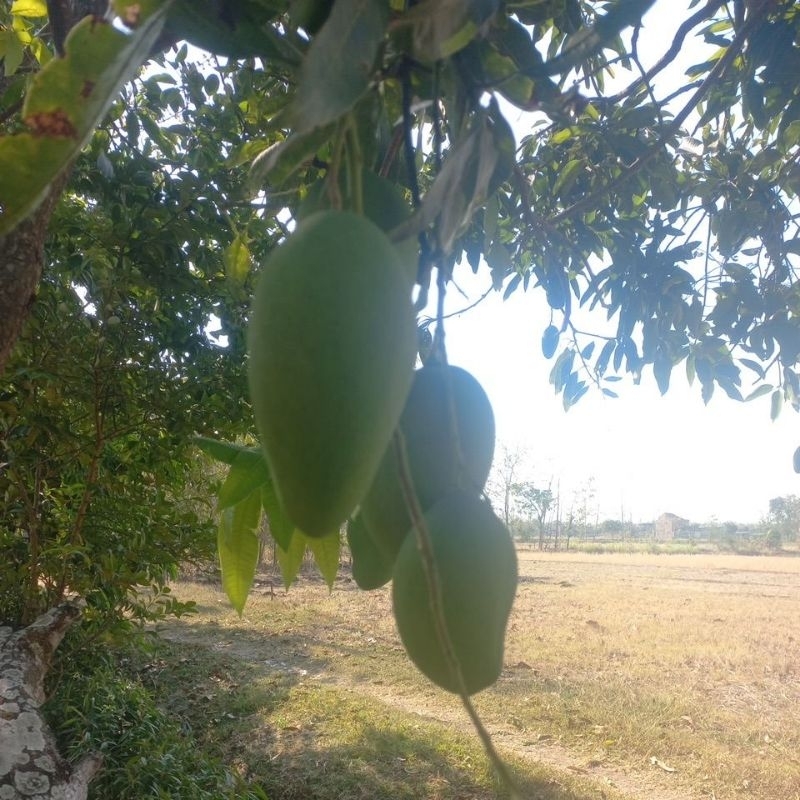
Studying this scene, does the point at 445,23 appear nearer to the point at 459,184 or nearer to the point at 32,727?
the point at 459,184

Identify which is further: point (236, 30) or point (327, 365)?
point (236, 30)

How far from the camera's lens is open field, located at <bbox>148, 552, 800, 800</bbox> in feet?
15.6

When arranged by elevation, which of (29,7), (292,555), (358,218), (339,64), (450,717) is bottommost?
(450,717)

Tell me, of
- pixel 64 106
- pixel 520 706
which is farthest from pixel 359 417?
pixel 520 706

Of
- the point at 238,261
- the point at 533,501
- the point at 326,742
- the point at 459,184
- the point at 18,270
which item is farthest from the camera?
the point at 533,501

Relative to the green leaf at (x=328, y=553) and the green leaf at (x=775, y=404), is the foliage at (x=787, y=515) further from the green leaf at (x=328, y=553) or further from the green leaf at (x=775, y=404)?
the green leaf at (x=328, y=553)

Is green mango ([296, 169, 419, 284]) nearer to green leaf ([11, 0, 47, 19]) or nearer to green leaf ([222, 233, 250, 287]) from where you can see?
green leaf ([222, 233, 250, 287])

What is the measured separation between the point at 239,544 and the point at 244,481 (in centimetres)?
8

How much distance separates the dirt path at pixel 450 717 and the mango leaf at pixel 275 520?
15.4ft

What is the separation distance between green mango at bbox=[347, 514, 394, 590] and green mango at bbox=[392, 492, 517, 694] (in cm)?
21

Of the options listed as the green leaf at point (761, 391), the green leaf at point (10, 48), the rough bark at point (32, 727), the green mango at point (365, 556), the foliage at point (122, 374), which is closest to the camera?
the green mango at point (365, 556)

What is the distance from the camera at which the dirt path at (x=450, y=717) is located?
4.83 meters

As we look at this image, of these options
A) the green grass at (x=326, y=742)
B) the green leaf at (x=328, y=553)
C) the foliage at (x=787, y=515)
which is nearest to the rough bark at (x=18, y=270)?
the green leaf at (x=328, y=553)

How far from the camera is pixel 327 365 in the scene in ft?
1.25
